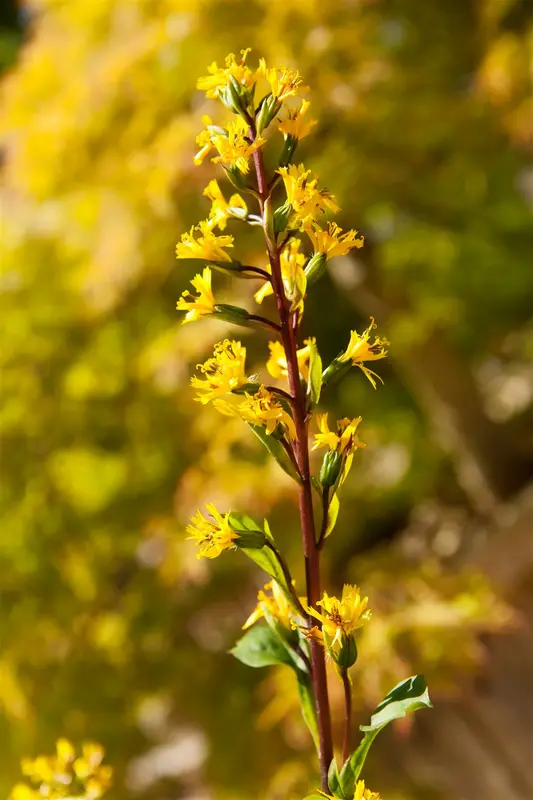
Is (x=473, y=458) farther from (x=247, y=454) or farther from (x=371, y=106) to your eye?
(x=371, y=106)

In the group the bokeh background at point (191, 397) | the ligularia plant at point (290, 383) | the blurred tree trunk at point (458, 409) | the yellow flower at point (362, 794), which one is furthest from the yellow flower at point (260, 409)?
the blurred tree trunk at point (458, 409)

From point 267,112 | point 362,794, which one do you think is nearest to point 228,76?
point 267,112

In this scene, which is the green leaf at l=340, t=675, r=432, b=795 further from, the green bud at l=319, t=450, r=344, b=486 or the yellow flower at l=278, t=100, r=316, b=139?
the yellow flower at l=278, t=100, r=316, b=139

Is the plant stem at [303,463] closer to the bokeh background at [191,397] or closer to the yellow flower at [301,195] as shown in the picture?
the yellow flower at [301,195]

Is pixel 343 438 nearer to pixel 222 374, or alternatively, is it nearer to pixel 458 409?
pixel 222 374

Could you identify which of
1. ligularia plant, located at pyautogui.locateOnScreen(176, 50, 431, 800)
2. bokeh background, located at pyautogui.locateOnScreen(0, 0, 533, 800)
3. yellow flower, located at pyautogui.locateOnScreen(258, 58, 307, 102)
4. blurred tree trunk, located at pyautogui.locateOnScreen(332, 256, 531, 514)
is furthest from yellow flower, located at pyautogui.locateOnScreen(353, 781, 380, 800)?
blurred tree trunk, located at pyautogui.locateOnScreen(332, 256, 531, 514)

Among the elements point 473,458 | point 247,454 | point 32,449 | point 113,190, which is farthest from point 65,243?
point 473,458
